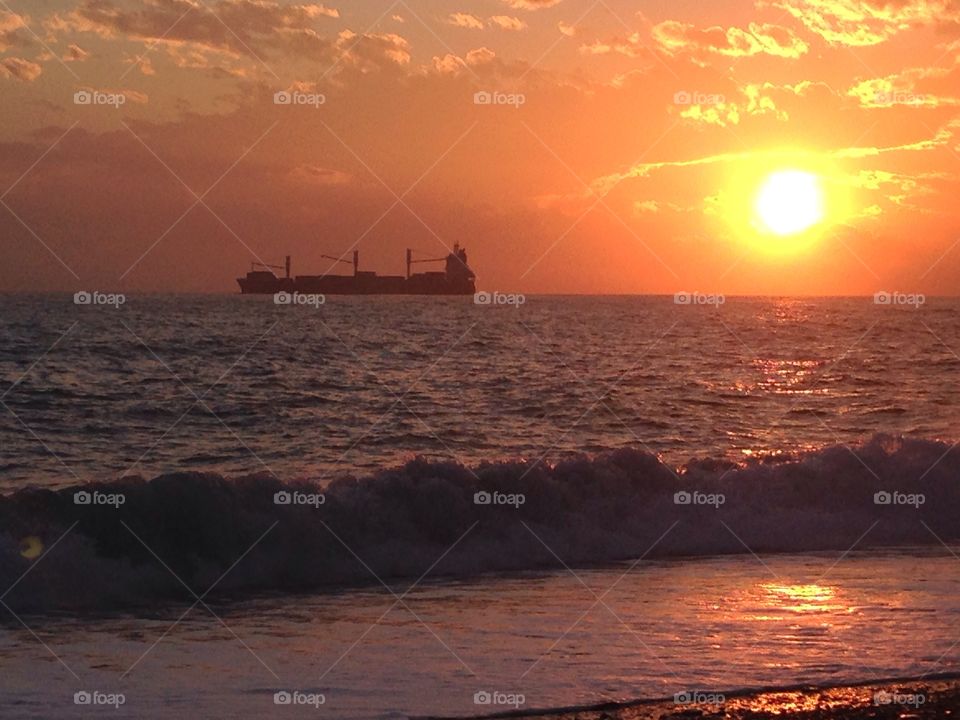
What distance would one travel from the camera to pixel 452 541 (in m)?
17.1

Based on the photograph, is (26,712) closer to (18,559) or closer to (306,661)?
(306,661)

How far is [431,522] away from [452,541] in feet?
2.30

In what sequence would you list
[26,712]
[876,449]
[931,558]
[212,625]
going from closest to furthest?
[26,712]
[212,625]
[931,558]
[876,449]

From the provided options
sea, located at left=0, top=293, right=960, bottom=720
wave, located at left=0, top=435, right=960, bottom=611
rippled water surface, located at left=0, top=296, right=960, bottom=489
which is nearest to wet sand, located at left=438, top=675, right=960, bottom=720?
sea, located at left=0, top=293, right=960, bottom=720

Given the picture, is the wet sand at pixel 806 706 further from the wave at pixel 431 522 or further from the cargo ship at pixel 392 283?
the cargo ship at pixel 392 283

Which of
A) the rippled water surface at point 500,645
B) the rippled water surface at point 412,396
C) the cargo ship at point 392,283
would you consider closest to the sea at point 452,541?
the rippled water surface at point 500,645

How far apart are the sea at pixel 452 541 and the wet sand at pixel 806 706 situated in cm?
27

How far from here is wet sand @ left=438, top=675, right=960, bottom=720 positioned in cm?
854

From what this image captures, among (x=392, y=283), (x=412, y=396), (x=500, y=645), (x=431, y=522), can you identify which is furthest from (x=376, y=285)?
(x=500, y=645)

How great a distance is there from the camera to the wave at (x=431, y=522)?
14984 millimetres

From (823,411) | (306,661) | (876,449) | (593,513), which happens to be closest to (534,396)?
(823,411)

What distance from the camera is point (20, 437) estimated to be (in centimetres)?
2412

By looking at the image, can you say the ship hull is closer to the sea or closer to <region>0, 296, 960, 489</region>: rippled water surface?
<region>0, 296, 960, 489</region>: rippled water surface

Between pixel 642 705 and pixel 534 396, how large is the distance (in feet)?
81.3
